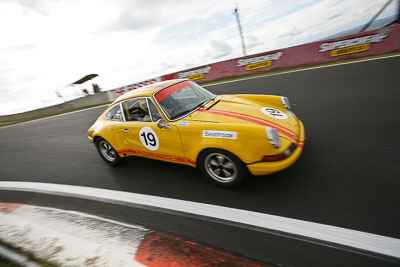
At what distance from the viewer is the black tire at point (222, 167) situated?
257 centimetres

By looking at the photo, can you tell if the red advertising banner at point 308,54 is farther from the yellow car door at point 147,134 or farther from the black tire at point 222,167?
the black tire at point 222,167

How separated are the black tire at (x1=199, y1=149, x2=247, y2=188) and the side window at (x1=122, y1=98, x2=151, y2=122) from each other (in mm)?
1097

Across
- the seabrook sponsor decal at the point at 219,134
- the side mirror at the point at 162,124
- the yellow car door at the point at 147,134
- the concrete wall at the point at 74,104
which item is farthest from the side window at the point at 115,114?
the concrete wall at the point at 74,104

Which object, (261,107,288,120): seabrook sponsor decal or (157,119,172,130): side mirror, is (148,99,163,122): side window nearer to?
(157,119,172,130): side mirror

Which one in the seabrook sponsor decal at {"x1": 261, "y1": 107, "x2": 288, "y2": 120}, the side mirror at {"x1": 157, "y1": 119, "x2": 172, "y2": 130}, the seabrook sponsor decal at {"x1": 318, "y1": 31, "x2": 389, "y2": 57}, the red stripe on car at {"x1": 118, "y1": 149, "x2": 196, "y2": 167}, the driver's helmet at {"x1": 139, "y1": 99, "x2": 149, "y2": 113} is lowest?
the red stripe on car at {"x1": 118, "y1": 149, "x2": 196, "y2": 167}

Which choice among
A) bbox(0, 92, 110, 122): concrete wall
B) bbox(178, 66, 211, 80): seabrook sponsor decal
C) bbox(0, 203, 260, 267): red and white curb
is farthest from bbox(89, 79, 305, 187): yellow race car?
bbox(0, 92, 110, 122): concrete wall

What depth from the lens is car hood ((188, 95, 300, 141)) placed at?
2783 millimetres

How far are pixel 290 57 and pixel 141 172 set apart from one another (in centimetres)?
1275

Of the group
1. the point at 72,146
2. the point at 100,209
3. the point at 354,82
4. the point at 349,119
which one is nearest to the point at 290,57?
the point at 354,82

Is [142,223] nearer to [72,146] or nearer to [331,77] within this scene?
[72,146]

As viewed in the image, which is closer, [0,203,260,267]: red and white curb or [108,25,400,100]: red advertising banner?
[0,203,260,267]: red and white curb

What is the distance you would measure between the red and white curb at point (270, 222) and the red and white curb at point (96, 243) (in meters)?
0.45

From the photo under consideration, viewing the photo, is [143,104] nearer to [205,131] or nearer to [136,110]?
[136,110]

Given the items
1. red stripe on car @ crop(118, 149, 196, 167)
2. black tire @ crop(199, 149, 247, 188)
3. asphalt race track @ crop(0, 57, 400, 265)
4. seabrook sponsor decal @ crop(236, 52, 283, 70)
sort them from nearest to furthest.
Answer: asphalt race track @ crop(0, 57, 400, 265) → black tire @ crop(199, 149, 247, 188) → red stripe on car @ crop(118, 149, 196, 167) → seabrook sponsor decal @ crop(236, 52, 283, 70)
